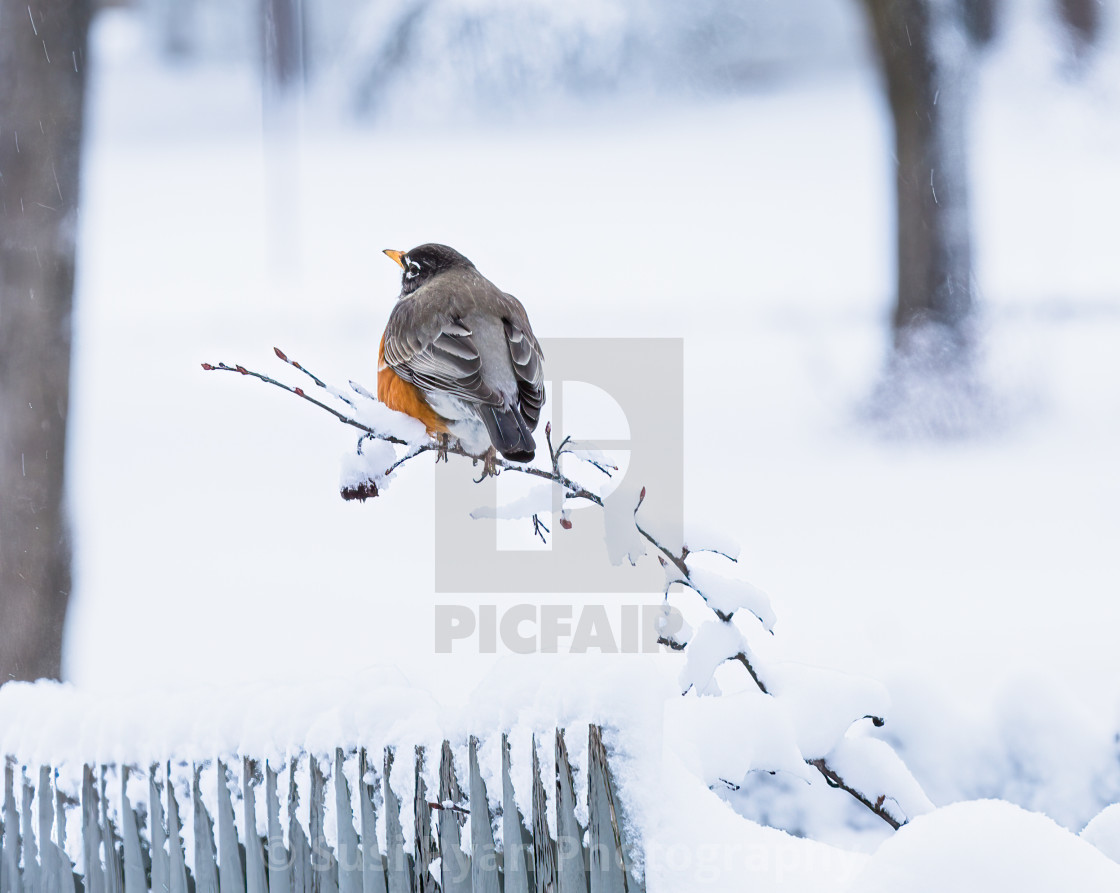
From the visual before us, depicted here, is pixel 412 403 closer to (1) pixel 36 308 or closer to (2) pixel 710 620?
(2) pixel 710 620

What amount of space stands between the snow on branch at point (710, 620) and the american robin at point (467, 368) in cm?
21

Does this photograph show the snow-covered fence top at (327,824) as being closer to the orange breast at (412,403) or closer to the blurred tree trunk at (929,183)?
the orange breast at (412,403)

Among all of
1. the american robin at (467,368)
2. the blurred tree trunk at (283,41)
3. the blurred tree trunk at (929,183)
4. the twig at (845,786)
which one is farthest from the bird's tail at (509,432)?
the blurred tree trunk at (283,41)

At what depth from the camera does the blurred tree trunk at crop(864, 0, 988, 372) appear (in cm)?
652

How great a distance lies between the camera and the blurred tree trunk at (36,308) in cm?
342

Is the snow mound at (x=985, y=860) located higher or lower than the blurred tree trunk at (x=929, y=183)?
lower

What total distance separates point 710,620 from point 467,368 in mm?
713

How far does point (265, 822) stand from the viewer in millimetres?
1594

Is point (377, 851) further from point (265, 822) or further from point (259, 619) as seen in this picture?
point (259, 619)

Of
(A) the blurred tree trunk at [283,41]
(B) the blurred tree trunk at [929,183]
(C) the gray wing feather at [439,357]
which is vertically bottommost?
(C) the gray wing feather at [439,357]

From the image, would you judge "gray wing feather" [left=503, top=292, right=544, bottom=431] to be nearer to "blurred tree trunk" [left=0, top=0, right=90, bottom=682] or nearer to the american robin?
the american robin

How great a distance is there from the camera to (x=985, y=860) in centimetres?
110

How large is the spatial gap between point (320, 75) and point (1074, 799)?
8.29 metres

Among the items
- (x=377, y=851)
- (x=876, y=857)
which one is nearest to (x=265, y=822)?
(x=377, y=851)
